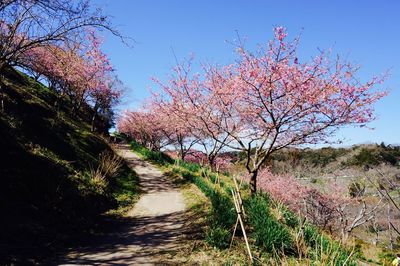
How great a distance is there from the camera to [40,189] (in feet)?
32.0

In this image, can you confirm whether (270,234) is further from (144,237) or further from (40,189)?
(40,189)

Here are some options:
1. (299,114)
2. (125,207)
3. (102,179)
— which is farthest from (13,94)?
(299,114)

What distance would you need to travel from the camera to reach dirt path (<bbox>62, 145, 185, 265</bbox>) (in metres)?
7.45

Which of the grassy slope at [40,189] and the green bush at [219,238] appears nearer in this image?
the grassy slope at [40,189]

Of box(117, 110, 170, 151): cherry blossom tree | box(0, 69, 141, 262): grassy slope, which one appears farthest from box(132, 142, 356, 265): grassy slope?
box(117, 110, 170, 151): cherry blossom tree

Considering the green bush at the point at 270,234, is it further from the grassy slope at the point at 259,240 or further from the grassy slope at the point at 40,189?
the grassy slope at the point at 40,189

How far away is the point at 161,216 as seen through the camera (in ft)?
38.6

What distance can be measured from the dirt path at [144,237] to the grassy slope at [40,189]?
29.4 inches

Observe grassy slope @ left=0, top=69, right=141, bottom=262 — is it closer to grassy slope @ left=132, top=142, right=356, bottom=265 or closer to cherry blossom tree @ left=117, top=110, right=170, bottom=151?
grassy slope @ left=132, top=142, right=356, bottom=265

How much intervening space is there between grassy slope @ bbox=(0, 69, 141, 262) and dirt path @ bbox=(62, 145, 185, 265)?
0.75 metres

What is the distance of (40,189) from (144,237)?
340cm

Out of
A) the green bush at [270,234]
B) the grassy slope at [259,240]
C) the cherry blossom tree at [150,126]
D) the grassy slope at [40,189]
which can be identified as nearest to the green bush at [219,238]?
the grassy slope at [259,240]

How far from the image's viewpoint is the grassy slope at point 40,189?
25.3 ft

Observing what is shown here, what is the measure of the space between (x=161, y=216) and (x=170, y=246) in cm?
338
